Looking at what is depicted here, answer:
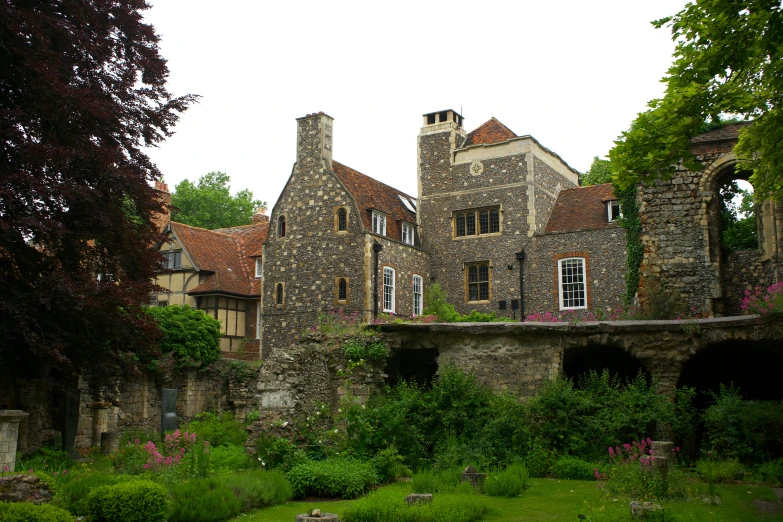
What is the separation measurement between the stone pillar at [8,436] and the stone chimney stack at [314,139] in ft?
68.6

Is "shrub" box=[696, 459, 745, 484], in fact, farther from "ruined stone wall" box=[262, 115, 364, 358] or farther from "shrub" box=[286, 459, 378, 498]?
"ruined stone wall" box=[262, 115, 364, 358]

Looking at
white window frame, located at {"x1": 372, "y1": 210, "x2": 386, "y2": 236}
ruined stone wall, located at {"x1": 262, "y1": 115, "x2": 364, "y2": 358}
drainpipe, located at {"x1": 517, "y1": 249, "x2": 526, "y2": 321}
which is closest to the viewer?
drainpipe, located at {"x1": 517, "y1": 249, "x2": 526, "y2": 321}

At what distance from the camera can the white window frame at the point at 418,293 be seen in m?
32.2

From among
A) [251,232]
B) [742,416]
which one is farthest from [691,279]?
[251,232]

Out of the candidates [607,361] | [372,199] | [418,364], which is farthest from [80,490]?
[372,199]

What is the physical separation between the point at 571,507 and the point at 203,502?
5885 mm

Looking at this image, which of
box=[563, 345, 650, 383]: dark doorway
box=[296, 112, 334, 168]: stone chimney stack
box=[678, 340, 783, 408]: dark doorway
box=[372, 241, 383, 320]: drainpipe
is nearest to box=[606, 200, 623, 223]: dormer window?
box=[372, 241, 383, 320]: drainpipe

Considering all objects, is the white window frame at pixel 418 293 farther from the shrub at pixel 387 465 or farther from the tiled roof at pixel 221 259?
the shrub at pixel 387 465

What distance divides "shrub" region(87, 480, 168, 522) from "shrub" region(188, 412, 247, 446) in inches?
492

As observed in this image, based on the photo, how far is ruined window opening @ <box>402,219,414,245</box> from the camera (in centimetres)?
3267

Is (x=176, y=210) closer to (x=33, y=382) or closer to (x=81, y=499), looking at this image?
(x=33, y=382)

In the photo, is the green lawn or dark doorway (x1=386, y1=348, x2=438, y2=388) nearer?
the green lawn

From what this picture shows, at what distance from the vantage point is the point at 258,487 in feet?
41.7

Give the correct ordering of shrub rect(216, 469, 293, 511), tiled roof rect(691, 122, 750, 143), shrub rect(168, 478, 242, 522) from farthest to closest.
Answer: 1. tiled roof rect(691, 122, 750, 143)
2. shrub rect(216, 469, 293, 511)
3. shrub rect(168, 478, 242, 522)
